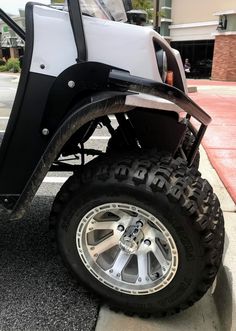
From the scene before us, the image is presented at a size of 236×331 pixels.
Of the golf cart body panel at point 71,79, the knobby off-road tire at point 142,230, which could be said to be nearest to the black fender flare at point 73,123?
the golf cart body panel at point 71,79

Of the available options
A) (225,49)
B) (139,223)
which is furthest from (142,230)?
(225,49)

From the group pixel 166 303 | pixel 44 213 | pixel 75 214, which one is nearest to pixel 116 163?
pixel 75 214

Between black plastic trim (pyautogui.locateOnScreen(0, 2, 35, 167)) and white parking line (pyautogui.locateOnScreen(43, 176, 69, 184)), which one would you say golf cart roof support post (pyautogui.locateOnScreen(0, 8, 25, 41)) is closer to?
black plastic trim (pyautogui.locateOnScreen(0, 2, 35, 167))

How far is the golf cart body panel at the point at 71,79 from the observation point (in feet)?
7.16

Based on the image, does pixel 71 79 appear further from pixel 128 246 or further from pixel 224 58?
pixel 224 58

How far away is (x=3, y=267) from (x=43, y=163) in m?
1.05

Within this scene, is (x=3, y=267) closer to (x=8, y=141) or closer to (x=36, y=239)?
(x=36, y=239)

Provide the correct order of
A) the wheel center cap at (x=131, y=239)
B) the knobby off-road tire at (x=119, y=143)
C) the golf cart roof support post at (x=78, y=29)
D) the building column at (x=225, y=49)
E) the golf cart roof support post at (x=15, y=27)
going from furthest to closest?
the building column at (x=225, y=49)
the golf cart roof support post at (x=15, y=27)
the knobby off-road tire at (x=119, y=143)
the wheel center cap at (x=131, y=239)
the golf cart roof support post at (x=78, y=29)

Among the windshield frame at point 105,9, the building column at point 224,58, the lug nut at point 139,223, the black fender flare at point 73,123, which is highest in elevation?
the windshield frame at point 105,9

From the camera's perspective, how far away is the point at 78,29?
2246mm

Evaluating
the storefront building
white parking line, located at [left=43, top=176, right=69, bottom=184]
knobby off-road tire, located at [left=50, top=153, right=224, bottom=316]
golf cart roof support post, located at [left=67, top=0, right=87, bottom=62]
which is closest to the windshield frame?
golf cart roof support post, located at [left=67, top=0, right=87, bottom=62]

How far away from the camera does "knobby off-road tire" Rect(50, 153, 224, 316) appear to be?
7.14 feet

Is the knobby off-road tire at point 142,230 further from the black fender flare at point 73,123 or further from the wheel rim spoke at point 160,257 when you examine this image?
the black fender flare at point 73,123

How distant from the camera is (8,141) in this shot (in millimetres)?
2484
